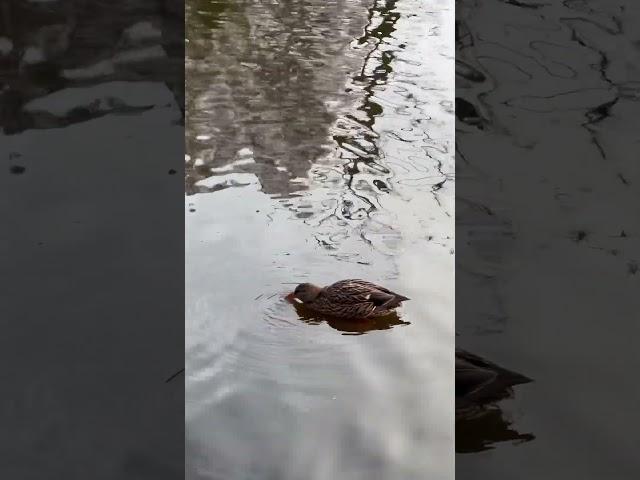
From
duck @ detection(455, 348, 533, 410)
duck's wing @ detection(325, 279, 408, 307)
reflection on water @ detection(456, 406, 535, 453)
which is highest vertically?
duck @ detection(455, 348, 533, 410)

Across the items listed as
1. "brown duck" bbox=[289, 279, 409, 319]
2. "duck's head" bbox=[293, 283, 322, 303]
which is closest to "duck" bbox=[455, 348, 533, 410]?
"brown duck" bbox=[289, 279, 409, 319]

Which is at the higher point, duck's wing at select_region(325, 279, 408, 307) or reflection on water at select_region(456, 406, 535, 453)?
duck's wing at select_region(325, 279, 408, 307)

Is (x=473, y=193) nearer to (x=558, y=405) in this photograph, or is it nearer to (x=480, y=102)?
(x=480, y=102)

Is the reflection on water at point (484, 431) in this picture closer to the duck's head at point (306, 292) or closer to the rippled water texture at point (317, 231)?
the rippled water texture at point (317, 231)

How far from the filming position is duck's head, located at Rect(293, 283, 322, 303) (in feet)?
6.93

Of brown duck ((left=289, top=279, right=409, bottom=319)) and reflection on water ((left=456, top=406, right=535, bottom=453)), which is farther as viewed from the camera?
brown duck ((left=289, top=279, right=409, bottom=319))

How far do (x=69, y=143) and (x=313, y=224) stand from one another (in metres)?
0.77

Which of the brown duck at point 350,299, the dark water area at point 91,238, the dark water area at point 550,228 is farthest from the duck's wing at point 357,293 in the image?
the dark water area at point 91,238

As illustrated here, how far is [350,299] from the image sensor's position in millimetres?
2090

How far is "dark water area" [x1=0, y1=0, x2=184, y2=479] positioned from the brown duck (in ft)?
1.21

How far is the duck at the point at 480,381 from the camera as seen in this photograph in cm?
177

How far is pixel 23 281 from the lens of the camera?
6.39ft

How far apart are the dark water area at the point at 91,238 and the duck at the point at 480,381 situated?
677mm

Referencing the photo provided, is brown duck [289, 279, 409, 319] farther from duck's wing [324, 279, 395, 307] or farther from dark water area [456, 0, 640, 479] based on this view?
dark water area [456, 0, 640, 479]
